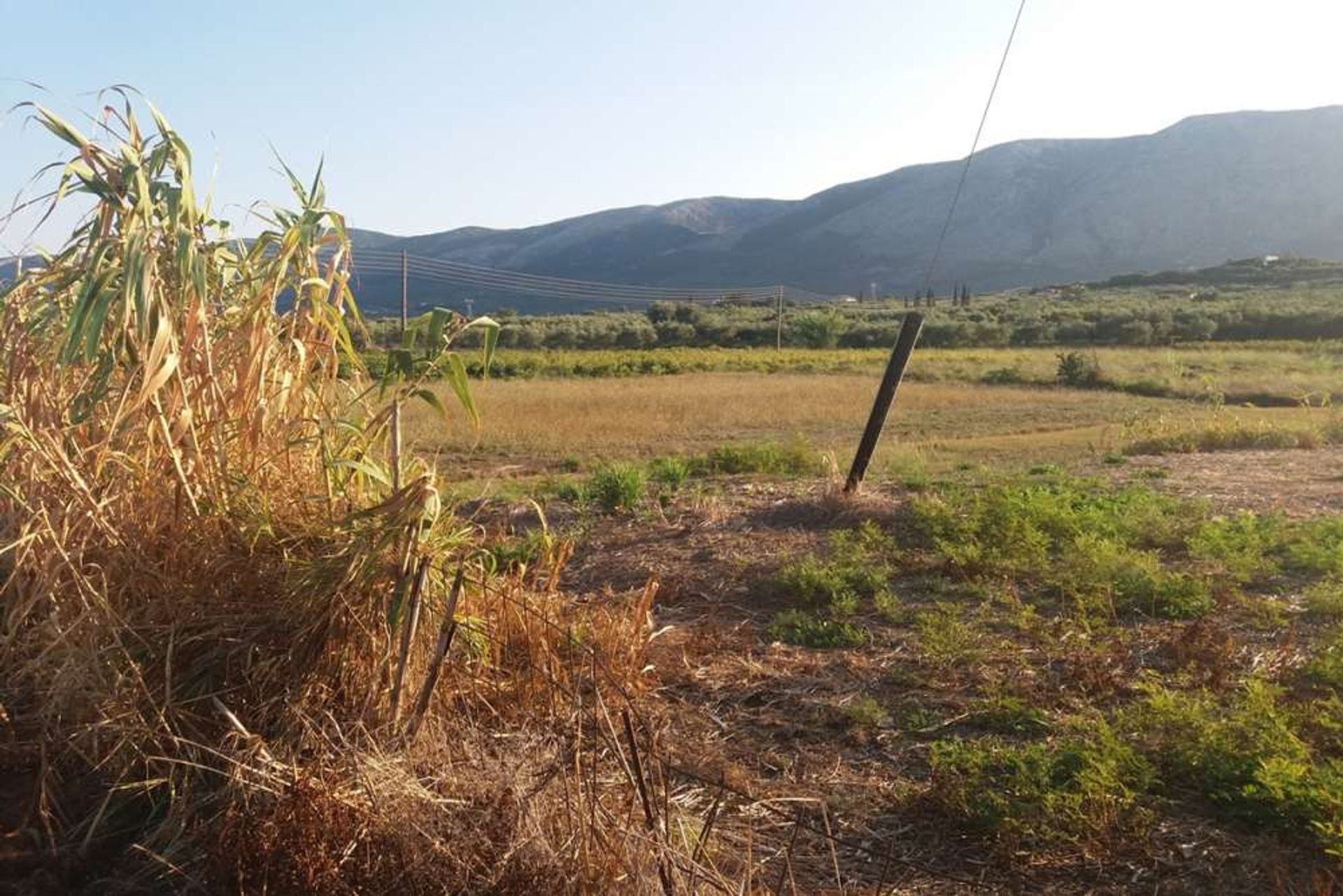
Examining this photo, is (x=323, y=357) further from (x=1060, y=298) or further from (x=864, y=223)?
(x=864, y=223)

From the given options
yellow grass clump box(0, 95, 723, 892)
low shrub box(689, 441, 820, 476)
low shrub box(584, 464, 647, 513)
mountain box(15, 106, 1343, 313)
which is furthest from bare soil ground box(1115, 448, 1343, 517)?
mountain box(15, 106, 1343, 313)

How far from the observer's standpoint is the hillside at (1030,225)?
391 feet

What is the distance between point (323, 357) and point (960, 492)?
481 cm

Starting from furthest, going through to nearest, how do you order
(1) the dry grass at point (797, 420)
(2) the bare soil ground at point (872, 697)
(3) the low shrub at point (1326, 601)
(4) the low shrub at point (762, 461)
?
(1) the dry grass at point (797, 420) < (4) the low shrub at point (762, 461) < (3) the low shrub at point (1326, 601) < (2) the bare soil ground at point (872, 697)

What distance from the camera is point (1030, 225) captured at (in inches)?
5369

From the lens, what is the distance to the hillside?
119188mm

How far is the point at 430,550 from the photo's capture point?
3361 mm

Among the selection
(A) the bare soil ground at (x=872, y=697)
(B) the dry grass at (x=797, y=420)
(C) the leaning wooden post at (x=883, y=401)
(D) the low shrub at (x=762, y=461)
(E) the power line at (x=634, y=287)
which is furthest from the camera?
(E) the power line at (x=634, y=287)

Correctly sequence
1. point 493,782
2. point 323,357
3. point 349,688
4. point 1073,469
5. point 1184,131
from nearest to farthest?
point 493,782
point 349,688
point 323,357
point 1073,469
point 1184,131

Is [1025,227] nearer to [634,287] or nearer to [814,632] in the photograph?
[634,287]

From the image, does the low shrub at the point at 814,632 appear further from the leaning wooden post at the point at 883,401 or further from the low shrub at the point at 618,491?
the low shrub at the point at 618,491

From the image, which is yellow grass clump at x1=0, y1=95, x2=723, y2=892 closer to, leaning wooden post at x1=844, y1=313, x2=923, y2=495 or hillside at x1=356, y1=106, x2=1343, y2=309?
leaning wooden post at x1=844, y1=313, x2=923, y2=495

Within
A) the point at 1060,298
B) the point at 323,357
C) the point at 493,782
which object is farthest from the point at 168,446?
the point at 1060,298

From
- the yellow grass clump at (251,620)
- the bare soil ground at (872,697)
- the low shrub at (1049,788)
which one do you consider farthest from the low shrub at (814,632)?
the low shrub at (1049,788)
